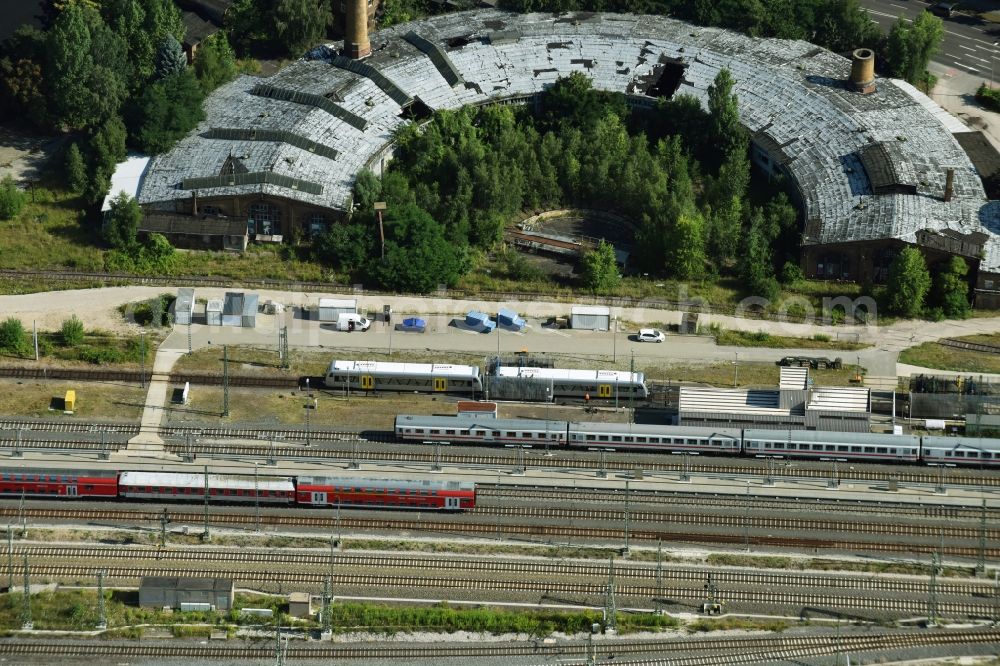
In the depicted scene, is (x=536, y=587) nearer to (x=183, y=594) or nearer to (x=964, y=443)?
(x=183, y=594)

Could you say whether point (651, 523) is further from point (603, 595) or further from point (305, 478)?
point (305, 478)

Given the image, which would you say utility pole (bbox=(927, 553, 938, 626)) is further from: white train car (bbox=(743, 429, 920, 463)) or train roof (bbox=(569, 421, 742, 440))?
train roof (bbox=(569, 421, 742, 440))

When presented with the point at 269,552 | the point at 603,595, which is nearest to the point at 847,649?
the point at 603,595

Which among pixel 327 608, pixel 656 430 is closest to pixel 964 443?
pixel 656 430

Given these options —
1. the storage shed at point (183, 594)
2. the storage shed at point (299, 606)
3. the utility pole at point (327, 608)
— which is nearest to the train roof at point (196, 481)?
the utility pole at point (327, 608)

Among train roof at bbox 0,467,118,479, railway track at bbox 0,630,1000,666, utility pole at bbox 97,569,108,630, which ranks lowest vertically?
railway track at bbox 0,630,1000,666

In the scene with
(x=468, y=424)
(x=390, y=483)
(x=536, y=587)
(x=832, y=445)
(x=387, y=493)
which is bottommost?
(x=536, y=587)

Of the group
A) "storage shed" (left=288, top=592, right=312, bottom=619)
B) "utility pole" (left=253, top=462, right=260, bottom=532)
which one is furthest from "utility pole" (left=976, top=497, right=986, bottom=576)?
"utility pole" (left=253, top=462, right=260, bottom=532)

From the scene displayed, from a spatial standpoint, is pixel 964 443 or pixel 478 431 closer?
pixel 964 443
